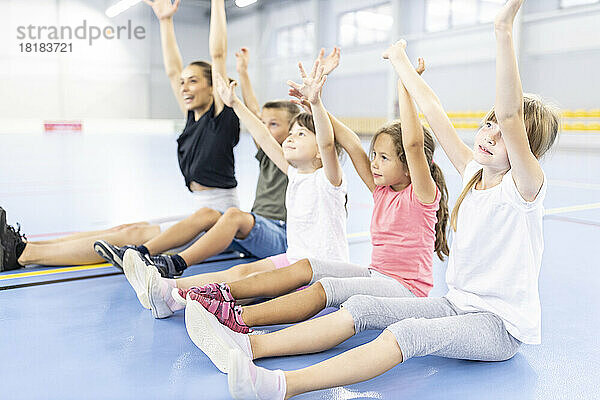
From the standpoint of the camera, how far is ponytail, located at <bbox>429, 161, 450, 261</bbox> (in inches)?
73.7

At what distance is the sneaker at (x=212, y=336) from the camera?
1327 mm

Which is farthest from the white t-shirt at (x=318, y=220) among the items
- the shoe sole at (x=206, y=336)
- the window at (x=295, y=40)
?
the window at (x=295, y=40)

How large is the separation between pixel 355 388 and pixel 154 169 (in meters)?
5.44

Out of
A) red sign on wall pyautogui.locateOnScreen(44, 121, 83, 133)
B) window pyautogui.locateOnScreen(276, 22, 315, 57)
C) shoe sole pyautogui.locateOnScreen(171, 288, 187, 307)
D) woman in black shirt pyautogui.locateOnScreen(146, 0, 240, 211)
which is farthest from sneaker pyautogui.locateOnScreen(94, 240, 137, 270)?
window pyautogui.locateOnScreen(276, 22, 315, 57)

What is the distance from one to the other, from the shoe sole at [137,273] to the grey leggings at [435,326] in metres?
0.69

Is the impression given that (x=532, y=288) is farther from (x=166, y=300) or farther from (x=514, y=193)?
(x=166, y=300)

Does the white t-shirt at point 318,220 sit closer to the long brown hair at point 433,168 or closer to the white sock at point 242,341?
the long brown hair at point 433,168

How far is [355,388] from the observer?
1353mm

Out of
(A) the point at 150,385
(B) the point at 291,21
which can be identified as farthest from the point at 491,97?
(A) the point at 150,385

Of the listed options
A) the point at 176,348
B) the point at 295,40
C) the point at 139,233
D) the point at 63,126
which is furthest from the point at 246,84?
the point at 295,40

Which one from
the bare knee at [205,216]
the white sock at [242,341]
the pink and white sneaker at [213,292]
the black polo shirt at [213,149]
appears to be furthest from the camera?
the black polo shirt at [213,149]

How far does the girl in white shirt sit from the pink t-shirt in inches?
7.5

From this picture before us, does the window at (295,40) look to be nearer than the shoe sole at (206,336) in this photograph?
No

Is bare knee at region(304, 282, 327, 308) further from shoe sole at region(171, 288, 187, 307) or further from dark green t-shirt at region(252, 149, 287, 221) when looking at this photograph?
dark green t-shirt at region(252, 149, 287, 221)
